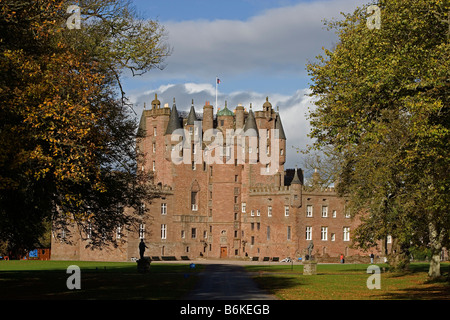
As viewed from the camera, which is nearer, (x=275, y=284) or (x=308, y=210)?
(x=275, y=284)

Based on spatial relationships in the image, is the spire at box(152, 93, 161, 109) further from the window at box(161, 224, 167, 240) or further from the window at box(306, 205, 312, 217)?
the window at box(306, 205, 312, 217)

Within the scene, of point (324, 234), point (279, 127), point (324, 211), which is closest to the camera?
point (324, 234)

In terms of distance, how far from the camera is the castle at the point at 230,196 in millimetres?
98688

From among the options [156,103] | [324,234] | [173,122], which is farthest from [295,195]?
[156,103]

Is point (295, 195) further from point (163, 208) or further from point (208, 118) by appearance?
point (163, 208)

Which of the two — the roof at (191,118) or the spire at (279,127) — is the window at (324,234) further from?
the roof at (191,118)

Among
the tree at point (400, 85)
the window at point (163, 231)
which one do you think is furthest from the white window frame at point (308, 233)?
the tree at point (400, 85)

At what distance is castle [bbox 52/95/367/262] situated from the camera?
9869cm

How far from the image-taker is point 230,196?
106m

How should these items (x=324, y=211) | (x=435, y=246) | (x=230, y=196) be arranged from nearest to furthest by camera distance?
(x=435, y=246) < (x=324, y=211) < (x=230, y=196)

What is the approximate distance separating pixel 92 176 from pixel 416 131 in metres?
12.9

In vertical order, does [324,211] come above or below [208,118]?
below

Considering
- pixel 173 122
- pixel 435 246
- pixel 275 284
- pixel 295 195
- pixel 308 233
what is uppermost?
pixel 173 122

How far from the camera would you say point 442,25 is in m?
25.6
